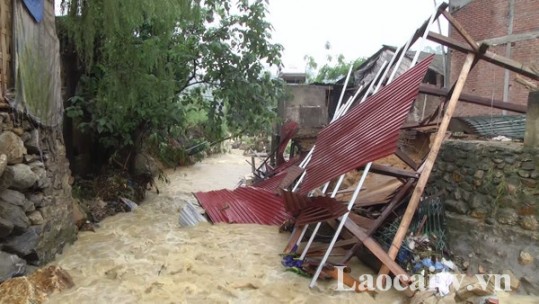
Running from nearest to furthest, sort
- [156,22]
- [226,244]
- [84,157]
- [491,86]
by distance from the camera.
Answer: [226,244]
[156,22]
[84,157]
[491,86]

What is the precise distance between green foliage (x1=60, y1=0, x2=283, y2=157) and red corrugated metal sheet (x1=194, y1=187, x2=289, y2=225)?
5.28 feet

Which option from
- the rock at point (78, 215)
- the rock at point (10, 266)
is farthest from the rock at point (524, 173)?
the rock at point (78, 215)

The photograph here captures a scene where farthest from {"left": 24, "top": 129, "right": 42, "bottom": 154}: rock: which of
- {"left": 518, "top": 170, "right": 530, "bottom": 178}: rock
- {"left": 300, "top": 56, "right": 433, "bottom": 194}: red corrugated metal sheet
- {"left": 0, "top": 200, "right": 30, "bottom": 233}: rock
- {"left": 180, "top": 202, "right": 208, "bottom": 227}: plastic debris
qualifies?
{"left": 518, "top": 170, "right": 530, "bottom": 178}: rock

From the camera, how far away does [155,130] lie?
8.35 meters

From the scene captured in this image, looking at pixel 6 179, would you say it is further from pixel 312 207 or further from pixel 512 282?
pixel 512 282

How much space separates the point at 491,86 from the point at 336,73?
7.75m

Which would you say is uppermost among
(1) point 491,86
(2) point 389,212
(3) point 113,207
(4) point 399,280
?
(1) point 491,86

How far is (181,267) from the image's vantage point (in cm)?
465

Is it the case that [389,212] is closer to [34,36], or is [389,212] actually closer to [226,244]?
[226,244]

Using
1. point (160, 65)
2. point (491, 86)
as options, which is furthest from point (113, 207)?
point (491, 86)

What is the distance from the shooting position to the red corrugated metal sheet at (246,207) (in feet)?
21.8

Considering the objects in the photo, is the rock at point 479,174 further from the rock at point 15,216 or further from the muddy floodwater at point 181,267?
the rock at point 15,216

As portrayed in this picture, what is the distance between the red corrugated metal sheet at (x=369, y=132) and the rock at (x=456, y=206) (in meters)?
1.47

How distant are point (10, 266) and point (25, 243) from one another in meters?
0.31
